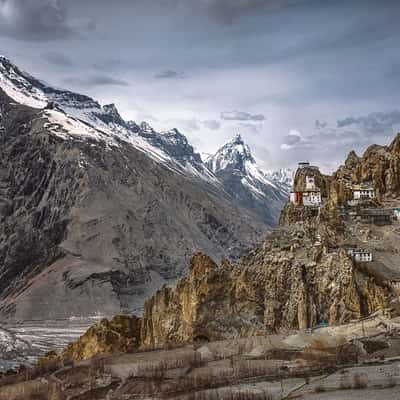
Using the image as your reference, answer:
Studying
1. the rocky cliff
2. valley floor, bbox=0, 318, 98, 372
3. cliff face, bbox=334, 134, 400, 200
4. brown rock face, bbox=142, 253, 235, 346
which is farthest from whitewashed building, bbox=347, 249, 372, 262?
valley floor, bbox=0, 318, 98, 372

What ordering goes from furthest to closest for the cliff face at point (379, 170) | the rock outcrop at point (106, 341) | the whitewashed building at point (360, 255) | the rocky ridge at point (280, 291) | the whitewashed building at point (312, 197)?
the whitewashed building at point (312, 197), the cliff face at point (379, 170), the rock outcrop at point (106, 341), the whitewashed building at point (360, 255), the rocky ridge at point (280, 291)

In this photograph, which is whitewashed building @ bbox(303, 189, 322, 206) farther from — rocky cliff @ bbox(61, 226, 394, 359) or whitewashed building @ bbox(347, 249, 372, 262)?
whitewashed building @ bbox(347, 249, 372, 262)

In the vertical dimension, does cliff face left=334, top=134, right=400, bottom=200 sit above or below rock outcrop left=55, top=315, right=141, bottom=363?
above

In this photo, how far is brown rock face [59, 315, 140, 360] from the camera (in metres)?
82.3

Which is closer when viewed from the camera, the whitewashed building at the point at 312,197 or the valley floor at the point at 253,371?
the valley floor at the point at 253,371

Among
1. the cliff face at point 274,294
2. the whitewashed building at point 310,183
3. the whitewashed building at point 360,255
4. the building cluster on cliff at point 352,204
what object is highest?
the whitewashed building at point 310,183

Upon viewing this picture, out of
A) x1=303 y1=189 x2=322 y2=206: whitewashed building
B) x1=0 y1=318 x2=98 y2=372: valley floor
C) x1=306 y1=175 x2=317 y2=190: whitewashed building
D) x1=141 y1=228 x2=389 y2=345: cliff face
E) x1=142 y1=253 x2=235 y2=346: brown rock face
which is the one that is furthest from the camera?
x1=0 y1=318 x2=98 y2=372: valley floor

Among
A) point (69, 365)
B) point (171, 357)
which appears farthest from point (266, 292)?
point (69, 365)

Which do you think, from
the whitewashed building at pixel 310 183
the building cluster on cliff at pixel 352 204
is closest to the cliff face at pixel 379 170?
the building cluster on cliff at pixel 352 204

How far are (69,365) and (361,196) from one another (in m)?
36.8

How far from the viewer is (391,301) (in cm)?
6819

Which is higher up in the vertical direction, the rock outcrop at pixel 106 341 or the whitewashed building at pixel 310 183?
the whitewashed building at pixel 310 183

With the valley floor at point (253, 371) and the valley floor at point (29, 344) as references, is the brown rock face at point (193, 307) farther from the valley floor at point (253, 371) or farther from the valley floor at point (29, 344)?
the valley floor at point (29, 344)

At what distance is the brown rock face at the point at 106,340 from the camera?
8231 centimetres
